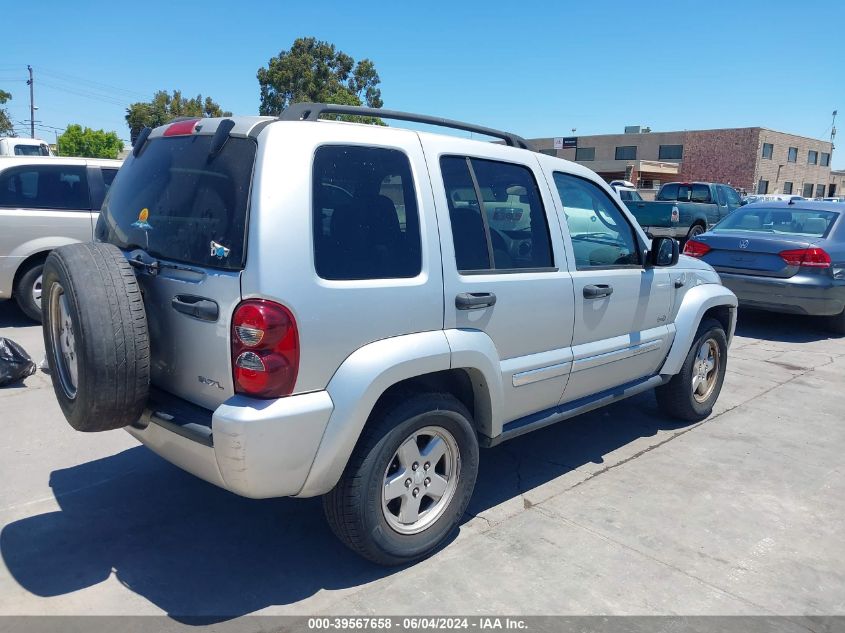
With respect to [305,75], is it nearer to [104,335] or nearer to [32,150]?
[32,150]

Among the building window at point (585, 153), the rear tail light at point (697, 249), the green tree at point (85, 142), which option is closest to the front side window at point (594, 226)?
the rear tail light at point (697, 249)

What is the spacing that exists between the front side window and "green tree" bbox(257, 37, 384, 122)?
4545 cm

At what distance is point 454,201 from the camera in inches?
136

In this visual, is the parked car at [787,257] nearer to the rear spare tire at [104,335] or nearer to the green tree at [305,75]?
the rear spare tire at [104,335]

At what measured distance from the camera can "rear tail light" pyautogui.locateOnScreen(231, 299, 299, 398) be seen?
8.77 feet

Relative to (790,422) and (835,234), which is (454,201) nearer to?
(790,422)

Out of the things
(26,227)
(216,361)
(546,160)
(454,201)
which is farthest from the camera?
(26,227)

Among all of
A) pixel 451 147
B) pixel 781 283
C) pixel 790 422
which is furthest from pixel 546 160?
pixel 781 283

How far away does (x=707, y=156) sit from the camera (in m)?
56.0

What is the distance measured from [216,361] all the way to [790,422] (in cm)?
486

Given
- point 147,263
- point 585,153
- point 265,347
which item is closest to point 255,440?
point 265,347

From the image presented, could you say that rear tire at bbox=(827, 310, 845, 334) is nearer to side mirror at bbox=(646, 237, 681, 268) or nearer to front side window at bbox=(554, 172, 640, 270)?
side mirror at bbox=(646, 237, 681, 268)

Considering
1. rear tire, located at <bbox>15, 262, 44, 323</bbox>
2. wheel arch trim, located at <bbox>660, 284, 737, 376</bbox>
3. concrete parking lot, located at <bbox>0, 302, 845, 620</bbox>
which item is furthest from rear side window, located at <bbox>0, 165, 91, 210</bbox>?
wheel arch trim, located at <bbox>660, 284, 737, 376</bbox>

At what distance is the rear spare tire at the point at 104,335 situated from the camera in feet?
9.23
